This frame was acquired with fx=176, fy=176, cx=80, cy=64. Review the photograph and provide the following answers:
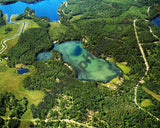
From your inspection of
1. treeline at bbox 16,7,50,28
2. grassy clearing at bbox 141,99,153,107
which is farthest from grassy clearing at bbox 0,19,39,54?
grassy clearing at bbox 141,99,153,107

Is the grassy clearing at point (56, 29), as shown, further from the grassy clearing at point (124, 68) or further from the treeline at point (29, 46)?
the grassy clearing at point (124, 68)

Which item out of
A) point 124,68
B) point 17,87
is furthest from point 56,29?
point 124,68

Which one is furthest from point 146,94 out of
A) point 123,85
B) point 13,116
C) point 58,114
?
point 13,116

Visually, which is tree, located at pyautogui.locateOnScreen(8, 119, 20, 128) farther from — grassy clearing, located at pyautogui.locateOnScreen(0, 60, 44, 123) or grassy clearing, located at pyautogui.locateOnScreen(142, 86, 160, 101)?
grassy clearing, located at pyautogui.locateOnScreen(142, 86, 160, 101)

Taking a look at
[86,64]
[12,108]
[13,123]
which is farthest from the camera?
[86,64]

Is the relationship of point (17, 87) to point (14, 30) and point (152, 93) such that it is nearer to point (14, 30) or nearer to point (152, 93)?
point (14, 30)

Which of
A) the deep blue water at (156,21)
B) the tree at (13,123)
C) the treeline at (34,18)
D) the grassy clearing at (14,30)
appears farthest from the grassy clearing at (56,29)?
the deep blue water at (156,21)
